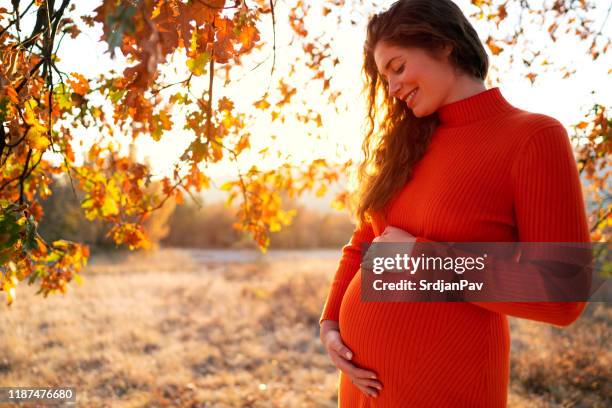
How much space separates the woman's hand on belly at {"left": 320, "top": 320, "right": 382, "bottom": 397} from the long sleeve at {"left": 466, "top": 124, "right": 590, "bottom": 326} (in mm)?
425

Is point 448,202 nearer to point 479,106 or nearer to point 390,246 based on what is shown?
point 390,246

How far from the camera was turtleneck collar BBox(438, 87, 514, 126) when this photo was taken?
1530mm

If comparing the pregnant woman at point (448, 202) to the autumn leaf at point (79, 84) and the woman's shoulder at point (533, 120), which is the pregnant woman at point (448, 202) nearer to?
the woman's shoulder at point (533, 120)

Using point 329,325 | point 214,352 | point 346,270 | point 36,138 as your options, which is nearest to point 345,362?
point 329,325

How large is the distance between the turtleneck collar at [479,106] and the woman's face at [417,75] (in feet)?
0.18

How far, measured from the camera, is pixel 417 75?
1.54 meters

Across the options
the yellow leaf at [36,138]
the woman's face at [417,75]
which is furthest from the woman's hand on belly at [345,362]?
the yellow leaf at [36,138]

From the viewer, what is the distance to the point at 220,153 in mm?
2350

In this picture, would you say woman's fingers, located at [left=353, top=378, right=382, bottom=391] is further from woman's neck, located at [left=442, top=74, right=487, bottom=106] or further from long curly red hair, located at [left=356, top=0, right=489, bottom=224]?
woman's neck, located at [left=442, top=74, right=487, bottom=106]

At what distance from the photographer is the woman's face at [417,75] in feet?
5.01

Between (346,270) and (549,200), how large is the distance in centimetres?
80

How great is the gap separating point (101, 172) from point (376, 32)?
75.7 inches

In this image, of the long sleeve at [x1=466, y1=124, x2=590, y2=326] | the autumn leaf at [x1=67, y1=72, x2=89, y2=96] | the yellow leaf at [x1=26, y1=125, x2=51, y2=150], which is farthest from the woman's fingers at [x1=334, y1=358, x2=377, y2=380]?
the autumn leaf at [x1=67, y1=72, x2=89, y2=96]

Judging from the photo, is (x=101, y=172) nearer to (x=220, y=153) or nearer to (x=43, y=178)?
(x=43, y=178)
